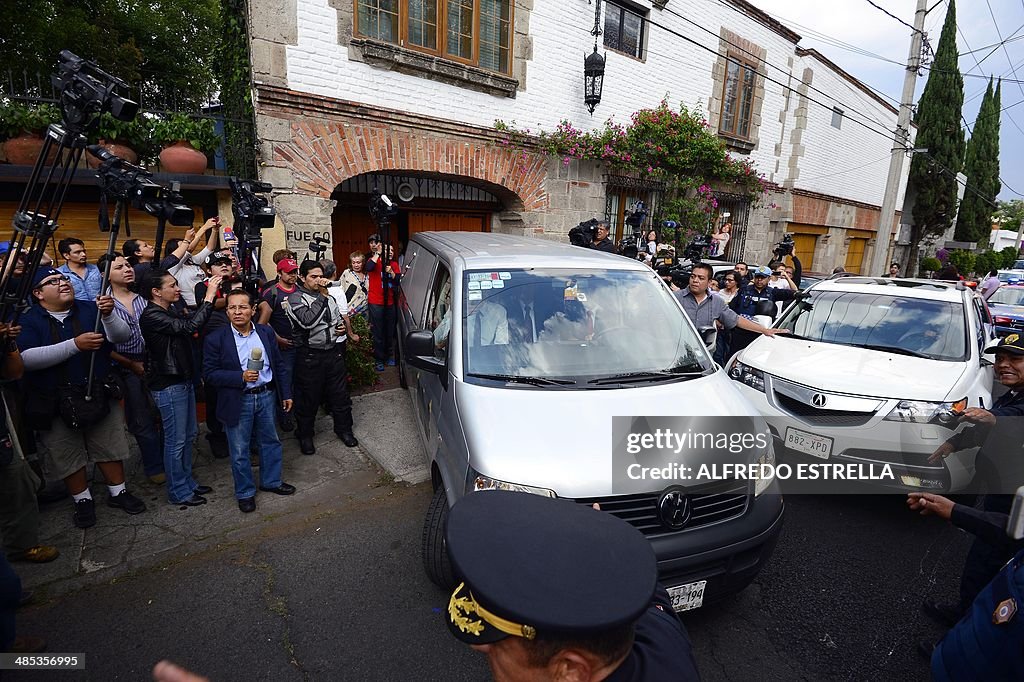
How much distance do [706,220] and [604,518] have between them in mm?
11860

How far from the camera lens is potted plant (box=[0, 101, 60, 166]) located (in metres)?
5.50

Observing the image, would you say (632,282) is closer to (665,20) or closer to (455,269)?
(455,269)

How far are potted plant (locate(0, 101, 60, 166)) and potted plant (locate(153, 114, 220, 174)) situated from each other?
1.02m

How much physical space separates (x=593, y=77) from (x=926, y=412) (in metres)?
7.81

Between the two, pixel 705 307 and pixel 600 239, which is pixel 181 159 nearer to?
pixel 600 239

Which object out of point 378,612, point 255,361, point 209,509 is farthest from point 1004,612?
point 209,509

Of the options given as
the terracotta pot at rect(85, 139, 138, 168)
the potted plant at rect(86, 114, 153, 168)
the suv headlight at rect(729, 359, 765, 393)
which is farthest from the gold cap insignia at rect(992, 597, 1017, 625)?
the potted plant at rect(86, 114, 153, 168)

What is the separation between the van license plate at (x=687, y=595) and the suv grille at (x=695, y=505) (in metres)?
0.27

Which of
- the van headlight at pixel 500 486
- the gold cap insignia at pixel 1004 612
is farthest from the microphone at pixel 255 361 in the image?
the gold cap insignia at pixel 1004 612

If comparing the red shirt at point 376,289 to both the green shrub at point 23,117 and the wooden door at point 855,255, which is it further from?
the wooden door at point 855,255

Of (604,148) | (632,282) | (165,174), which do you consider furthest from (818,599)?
(604,148)

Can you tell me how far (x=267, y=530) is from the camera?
3787 mm

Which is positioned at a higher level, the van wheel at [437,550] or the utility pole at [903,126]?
the utility pole at [903,126]

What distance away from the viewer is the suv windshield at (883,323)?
459cm
